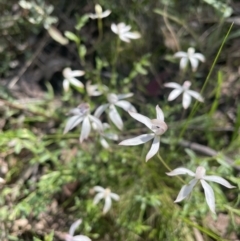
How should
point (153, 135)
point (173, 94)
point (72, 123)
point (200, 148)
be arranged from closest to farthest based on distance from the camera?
point (153, 135), point (72, 123), point (173, 94), point (200, 148)

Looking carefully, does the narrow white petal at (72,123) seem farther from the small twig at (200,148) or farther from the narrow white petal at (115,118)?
the small twig at (200,148)

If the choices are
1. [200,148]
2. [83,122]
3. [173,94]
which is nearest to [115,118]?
[83,122]

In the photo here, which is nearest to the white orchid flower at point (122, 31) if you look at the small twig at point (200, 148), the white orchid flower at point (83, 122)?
the white orchid flower at point (83, 122)

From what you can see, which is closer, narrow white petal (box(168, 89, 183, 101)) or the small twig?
narrow white petal (box(168, 89, 183, 101))

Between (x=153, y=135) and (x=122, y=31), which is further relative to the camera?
(x=122, y=31)

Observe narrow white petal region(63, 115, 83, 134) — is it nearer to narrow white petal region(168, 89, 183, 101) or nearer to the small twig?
narrow white petal region(168, 89, 183, 101)

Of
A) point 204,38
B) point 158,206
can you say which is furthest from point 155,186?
point 204,38

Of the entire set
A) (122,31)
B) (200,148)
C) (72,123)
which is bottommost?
(200,148)

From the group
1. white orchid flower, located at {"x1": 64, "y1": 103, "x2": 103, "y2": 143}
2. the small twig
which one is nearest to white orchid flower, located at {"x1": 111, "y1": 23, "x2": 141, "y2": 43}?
white orchid flower, located at {"x1": 64, "y1": 103, "x2": 103, "y2": 143}

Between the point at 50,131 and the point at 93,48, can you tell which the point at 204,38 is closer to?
the point at 93,48

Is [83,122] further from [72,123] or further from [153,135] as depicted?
[153,135]

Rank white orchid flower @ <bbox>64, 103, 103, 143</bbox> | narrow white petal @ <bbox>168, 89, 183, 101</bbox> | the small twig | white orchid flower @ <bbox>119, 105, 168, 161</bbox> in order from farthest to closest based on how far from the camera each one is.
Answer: the small twig < narrow white petal @ <bbox>168, 89, 183, 101</bbox> < white orchid flower @ <bbox>64, 103, 103, 143</bbox> < white orchid flower @ <bbox>119, 105, 168, 161</bbox>
